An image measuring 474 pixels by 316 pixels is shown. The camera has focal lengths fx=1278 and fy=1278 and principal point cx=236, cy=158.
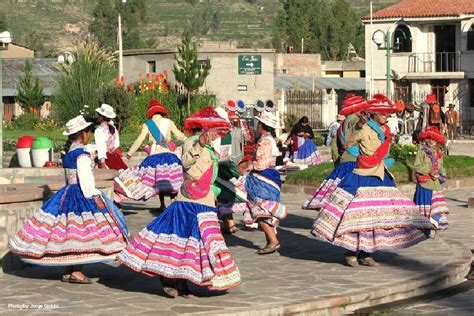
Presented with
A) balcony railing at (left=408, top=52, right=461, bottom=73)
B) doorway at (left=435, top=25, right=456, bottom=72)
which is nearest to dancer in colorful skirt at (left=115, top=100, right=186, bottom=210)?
doorway at (left=435, top=25, right=456, bottom=72)

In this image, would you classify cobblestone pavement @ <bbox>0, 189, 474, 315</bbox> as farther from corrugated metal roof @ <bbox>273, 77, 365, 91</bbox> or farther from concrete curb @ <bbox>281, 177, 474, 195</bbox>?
corrugated metal roof @ <bbox>273, 77, 365, 91</bbox>

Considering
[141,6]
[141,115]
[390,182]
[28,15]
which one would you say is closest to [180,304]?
[390,182]

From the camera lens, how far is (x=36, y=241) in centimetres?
1218

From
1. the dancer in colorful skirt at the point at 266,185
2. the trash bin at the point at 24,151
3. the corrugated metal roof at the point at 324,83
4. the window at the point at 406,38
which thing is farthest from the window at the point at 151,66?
the dancer in colorful skirt at the point at 266,185

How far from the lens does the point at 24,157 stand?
2436 centimetres

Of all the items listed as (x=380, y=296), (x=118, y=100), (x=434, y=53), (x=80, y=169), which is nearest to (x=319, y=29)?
(x=434, y=53)

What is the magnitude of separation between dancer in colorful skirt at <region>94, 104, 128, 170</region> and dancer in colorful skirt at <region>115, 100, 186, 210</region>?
83 cm

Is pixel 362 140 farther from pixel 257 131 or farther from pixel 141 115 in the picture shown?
pixel 141 115

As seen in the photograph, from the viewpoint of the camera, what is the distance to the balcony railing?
5819 centimetres

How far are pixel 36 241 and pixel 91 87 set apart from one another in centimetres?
3260

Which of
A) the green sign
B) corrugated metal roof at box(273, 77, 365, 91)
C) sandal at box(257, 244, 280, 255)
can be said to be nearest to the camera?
sandal at box(257, 244, 280, 255)

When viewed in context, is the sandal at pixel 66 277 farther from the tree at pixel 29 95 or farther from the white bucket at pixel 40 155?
the tree at pixel 29 95

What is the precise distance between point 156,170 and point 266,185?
3888 mm

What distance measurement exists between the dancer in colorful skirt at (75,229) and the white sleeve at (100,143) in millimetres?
6898
